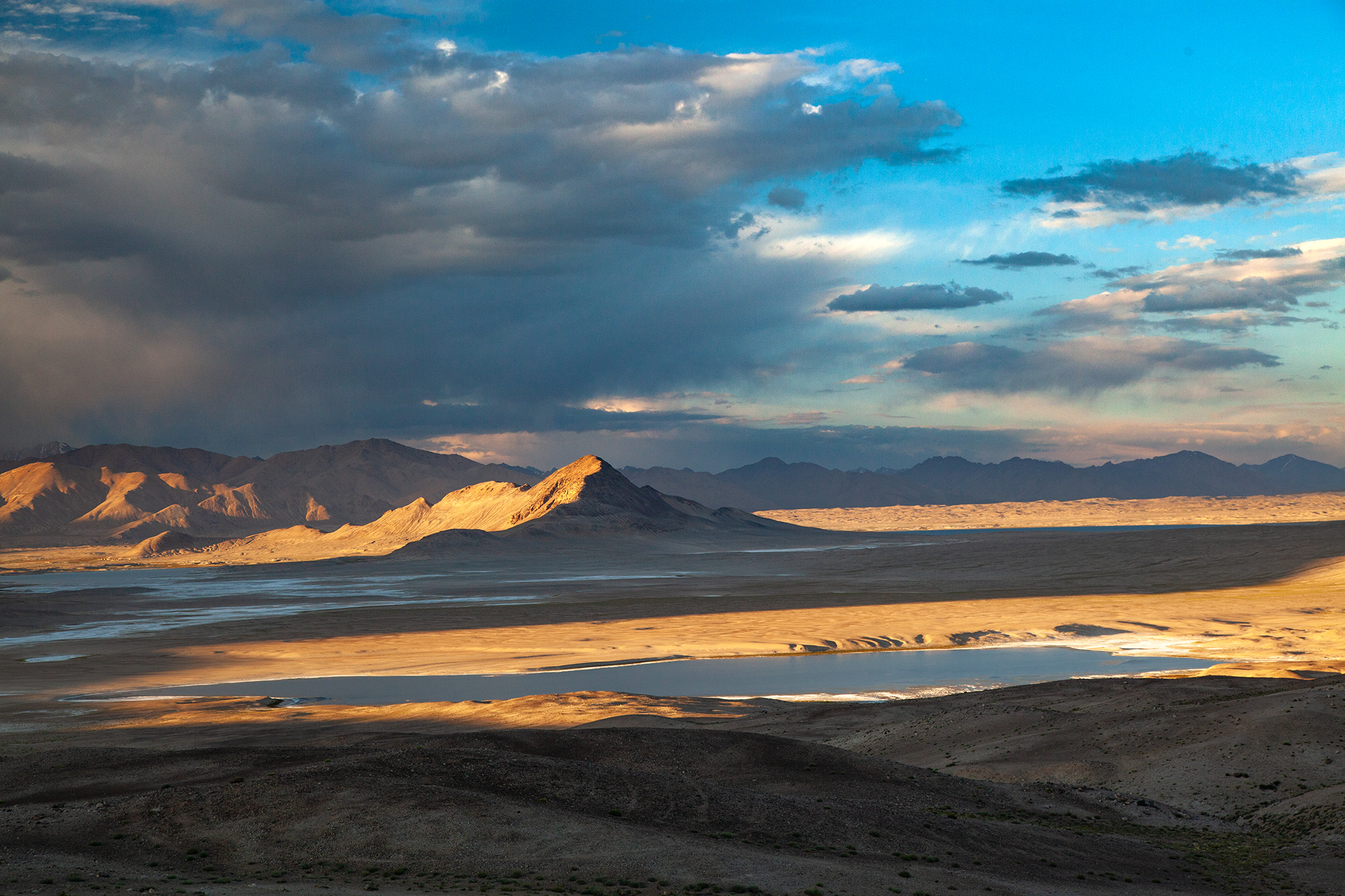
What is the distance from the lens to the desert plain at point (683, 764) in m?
17.3

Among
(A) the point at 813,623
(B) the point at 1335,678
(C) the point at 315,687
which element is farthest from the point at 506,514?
(B) the point at 1335,678

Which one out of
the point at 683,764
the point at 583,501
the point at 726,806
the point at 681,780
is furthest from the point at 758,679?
the point at 583,501

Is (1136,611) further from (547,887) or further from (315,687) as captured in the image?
(547,887)

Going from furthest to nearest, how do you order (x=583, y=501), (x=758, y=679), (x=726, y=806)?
(x=583, y=501), (x=758, y=679), (x=726, y=806)

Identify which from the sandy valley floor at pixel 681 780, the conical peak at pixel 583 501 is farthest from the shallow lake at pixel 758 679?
the conical peak at pixel 583 501

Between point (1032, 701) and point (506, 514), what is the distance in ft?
539

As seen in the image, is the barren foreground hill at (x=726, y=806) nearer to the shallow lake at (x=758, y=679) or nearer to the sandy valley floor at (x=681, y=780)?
the sandy valley floor at (x=681, y=780)

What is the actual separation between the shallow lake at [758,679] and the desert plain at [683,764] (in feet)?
5.01

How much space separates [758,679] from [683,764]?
2379 centimetres

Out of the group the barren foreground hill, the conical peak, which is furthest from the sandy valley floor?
the conical peak

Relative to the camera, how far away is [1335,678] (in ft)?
106

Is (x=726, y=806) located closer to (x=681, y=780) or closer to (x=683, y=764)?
(x=681, y=780)

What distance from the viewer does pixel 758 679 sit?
49.2m

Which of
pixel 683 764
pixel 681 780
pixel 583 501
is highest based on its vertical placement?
pixel 583 501
